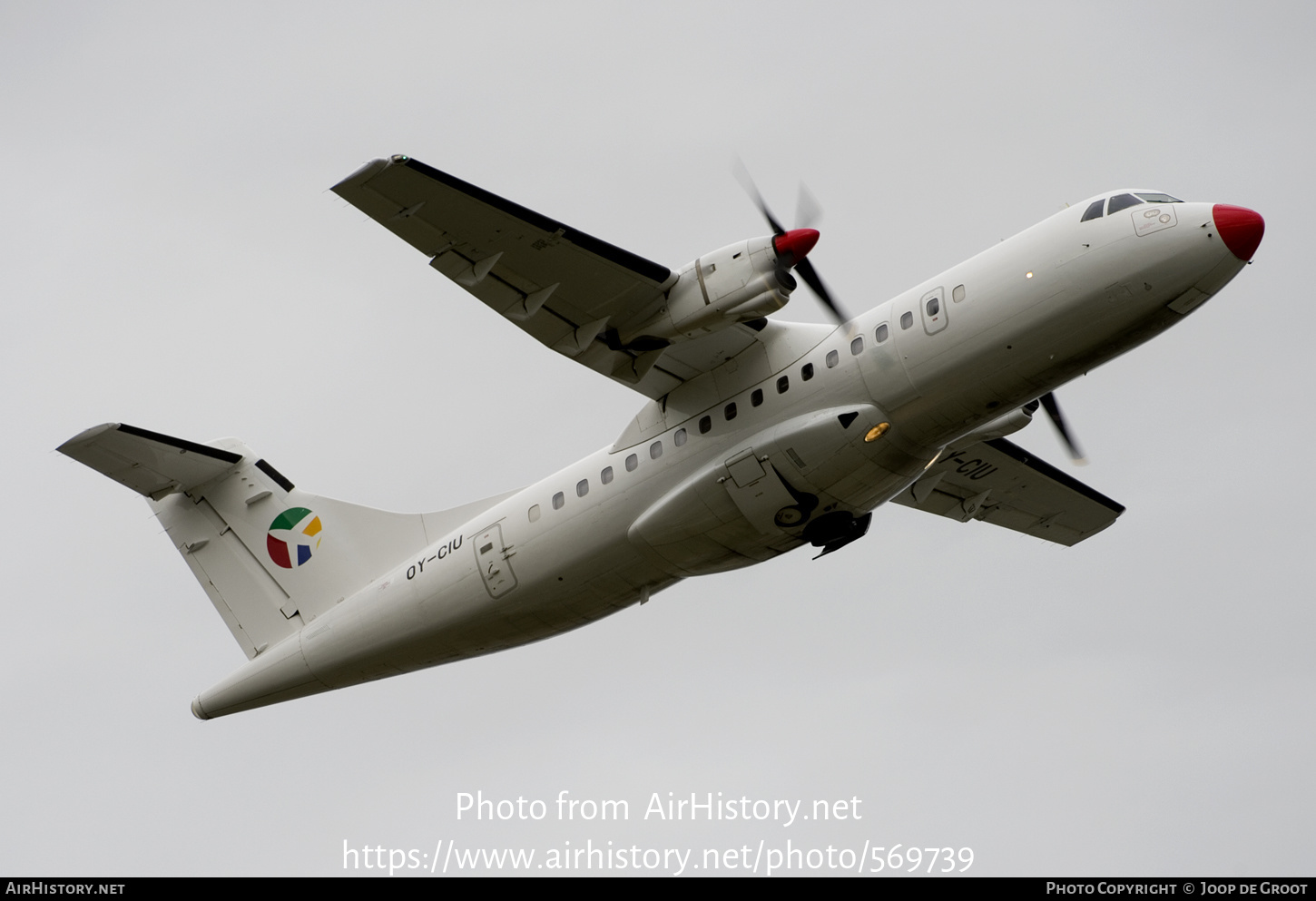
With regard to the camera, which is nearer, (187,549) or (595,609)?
(595,609)

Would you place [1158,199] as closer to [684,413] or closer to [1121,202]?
[1121,202]

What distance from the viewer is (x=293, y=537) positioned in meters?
19.7

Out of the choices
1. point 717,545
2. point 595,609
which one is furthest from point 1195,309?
point 595,609

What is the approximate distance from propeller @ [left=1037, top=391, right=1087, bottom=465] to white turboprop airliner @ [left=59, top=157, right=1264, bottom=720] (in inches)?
3.1

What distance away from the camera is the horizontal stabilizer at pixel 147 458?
17.8m

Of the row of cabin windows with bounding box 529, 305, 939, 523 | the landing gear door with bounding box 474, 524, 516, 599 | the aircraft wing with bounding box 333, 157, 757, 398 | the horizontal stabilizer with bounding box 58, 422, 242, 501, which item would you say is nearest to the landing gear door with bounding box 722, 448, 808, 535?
the row of cabin windows with bounding box 529, 305, 939, 523

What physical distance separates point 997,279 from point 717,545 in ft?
15.3

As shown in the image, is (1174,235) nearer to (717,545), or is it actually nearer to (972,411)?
(972,411)

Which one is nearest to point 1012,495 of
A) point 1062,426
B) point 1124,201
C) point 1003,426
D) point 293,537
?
point 1062,426

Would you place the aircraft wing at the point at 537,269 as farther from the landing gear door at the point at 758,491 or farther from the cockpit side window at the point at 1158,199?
the cockpit side window at the point at 1158,199

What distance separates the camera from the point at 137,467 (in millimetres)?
19031

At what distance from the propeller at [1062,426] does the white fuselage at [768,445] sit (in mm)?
3554

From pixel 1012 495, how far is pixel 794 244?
774cm

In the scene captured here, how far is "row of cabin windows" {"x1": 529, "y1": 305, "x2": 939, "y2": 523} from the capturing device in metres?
15.1
